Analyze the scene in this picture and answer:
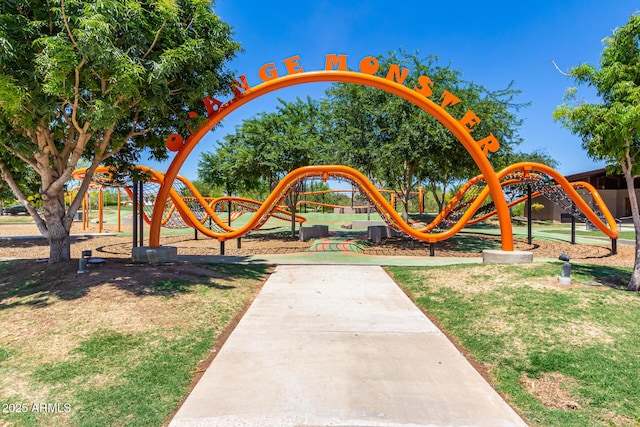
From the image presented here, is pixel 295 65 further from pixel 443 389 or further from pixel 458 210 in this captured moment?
pixel 458 210

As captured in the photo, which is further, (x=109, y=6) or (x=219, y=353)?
(x=109, y=6)

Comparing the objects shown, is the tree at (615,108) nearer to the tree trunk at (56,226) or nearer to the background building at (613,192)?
the tree trunk at (56,226)

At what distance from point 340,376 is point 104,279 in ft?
19.6

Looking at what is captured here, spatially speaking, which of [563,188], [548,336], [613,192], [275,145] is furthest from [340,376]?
[613,192]

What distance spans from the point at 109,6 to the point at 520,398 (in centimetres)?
856

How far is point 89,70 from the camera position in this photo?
275 inches

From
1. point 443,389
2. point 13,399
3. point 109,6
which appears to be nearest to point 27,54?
point 109,6

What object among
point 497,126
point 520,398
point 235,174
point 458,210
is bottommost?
point 520,398

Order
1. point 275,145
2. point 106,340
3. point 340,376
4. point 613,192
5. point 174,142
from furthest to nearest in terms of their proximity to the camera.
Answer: point 613,192 < point 275,145 < point 174,142 < point 106,340 < point 340,376

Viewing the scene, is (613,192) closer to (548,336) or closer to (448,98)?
(448,98)

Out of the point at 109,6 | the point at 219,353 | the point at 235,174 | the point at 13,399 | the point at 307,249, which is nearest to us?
the point at 13,399

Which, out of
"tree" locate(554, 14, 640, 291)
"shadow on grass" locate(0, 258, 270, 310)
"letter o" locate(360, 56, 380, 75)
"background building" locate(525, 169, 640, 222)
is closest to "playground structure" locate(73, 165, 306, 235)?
"shadow on grass" locate(0, 258, 270, 310)

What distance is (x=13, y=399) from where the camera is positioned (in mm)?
3719

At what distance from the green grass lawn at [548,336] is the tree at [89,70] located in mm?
7152
